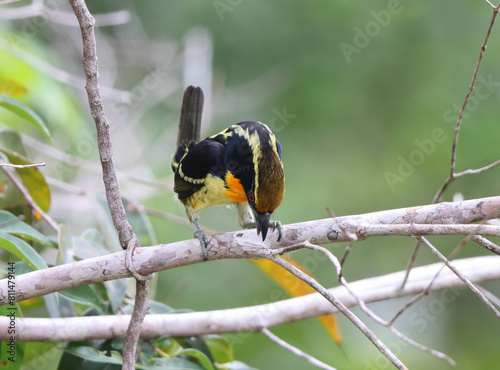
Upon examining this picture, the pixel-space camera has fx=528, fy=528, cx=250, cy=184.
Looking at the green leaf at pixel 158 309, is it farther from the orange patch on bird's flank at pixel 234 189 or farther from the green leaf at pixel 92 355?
the orange patch on bird's flank at pixel 234 189

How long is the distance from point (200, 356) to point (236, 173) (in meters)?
0.78

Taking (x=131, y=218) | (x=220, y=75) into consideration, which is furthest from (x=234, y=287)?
(x=131, y=218)

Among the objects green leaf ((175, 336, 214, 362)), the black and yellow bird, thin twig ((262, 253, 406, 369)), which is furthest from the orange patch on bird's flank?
thin twig ((262, 253, 406, 369))

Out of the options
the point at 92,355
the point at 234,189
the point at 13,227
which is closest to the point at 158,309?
the point at 92,355

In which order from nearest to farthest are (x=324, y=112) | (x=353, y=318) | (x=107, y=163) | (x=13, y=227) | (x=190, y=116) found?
(x=353, y=318), (x=107, y=163), (x=13, y=227), (x=190, y=116), (x=324, y=112)

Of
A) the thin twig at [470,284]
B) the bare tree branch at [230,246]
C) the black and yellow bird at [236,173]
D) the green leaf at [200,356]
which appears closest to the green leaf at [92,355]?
the green leaf at [200,356]

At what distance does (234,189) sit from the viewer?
233 cm

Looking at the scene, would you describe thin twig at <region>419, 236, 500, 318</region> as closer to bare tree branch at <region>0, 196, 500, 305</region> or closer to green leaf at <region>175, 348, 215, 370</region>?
bare tree branch at <region>0, 196, 500, 305</region>

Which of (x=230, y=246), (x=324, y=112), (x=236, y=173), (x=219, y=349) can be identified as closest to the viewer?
(x=230, y=246)

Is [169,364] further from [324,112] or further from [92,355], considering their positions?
[324,112]

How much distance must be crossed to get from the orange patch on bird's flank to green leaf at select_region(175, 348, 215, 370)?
2.30ft

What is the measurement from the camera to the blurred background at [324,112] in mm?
4809

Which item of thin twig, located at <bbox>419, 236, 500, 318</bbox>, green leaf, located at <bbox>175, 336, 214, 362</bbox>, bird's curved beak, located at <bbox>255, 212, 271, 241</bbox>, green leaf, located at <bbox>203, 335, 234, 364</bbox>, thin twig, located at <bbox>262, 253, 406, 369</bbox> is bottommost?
green leaf, located at <bbox>203, 335, 234, 364</bbox>

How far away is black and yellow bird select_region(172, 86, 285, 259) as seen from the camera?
2.11 meters
